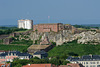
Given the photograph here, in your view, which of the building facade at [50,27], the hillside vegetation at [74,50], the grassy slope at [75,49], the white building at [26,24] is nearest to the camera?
the hillside vegetation at [74,50]

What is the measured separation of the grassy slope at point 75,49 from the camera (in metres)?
89.9

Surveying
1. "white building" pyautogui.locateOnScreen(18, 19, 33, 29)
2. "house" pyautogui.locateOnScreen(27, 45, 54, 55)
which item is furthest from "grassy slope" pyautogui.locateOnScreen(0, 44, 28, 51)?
"white building" pyautogui.locateOnScreen(18, 19, 33, 29)

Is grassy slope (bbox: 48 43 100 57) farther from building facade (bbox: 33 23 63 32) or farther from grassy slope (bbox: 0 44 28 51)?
building facade (bbox: 33 23 63 32)

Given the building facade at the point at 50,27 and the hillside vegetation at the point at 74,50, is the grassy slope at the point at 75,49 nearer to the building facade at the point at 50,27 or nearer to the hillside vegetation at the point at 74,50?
the hillside vegetation at the point at 74,50

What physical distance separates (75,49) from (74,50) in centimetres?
61

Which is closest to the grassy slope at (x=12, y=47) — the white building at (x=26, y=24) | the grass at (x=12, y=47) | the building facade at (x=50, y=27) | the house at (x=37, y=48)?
the grass at (x=12, y=47)

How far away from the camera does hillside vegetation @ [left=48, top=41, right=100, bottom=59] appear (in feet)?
292

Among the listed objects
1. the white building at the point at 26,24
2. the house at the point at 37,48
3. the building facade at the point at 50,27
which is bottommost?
the house at the point at 37,48

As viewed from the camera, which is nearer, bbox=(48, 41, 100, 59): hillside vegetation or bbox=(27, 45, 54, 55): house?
bbox=(48, 41, 100, 59): hillside vegetation

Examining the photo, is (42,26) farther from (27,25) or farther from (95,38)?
(27,25)

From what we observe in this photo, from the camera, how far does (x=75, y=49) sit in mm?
92688

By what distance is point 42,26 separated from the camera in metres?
113

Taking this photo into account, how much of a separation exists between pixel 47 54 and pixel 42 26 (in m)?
24.7

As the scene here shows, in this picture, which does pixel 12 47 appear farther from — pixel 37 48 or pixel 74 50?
pixel 74 50
